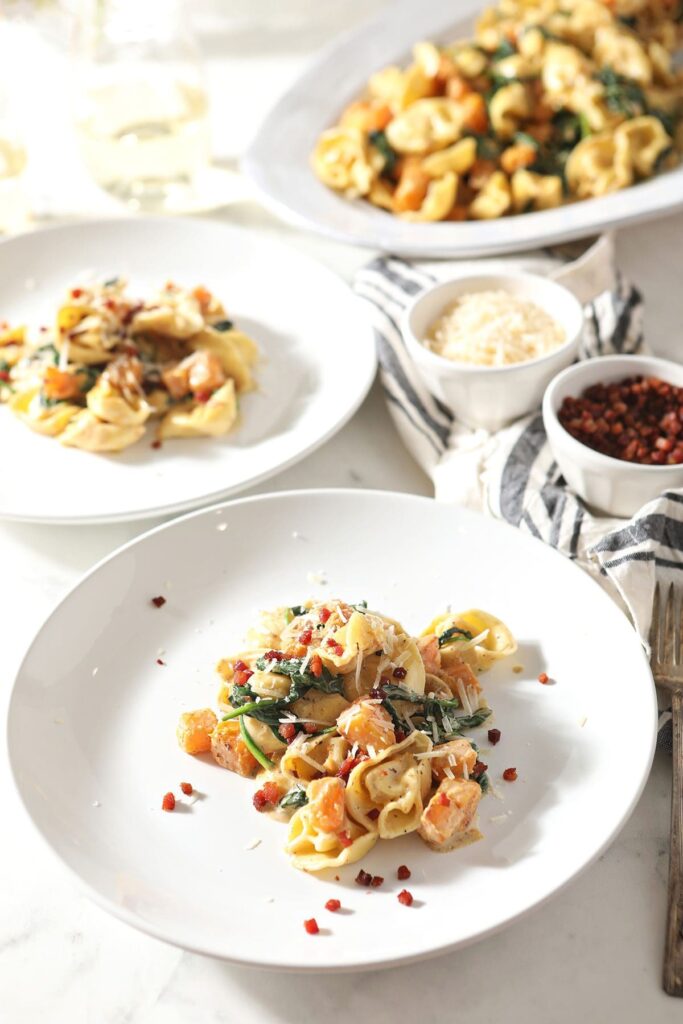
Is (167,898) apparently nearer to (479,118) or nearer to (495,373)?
(495,373)

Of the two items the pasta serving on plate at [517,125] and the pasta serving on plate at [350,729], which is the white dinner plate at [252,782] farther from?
the pasta serving on plate at [517,125]

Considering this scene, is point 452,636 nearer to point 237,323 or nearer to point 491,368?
point 491,368

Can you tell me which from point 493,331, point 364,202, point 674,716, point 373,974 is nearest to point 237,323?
point 364,202

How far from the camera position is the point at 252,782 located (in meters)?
1.75

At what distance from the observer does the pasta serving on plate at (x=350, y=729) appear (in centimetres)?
162

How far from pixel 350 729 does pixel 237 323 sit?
1417mm

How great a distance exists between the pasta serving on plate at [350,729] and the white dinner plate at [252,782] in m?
0.04

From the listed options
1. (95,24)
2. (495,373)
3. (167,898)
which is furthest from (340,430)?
(95,24)

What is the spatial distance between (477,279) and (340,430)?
0.45m

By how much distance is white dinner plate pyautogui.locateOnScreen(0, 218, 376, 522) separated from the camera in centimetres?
233

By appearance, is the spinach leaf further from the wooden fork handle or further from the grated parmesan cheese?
the grated parmesan cheese

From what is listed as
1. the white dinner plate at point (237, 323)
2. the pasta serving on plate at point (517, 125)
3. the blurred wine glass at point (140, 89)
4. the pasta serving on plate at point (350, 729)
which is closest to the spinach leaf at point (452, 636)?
the pasta serving on plate at point (350, 729)

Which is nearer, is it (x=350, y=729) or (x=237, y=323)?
(x=350, y=729)

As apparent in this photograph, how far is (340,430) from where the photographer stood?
2.60 m
